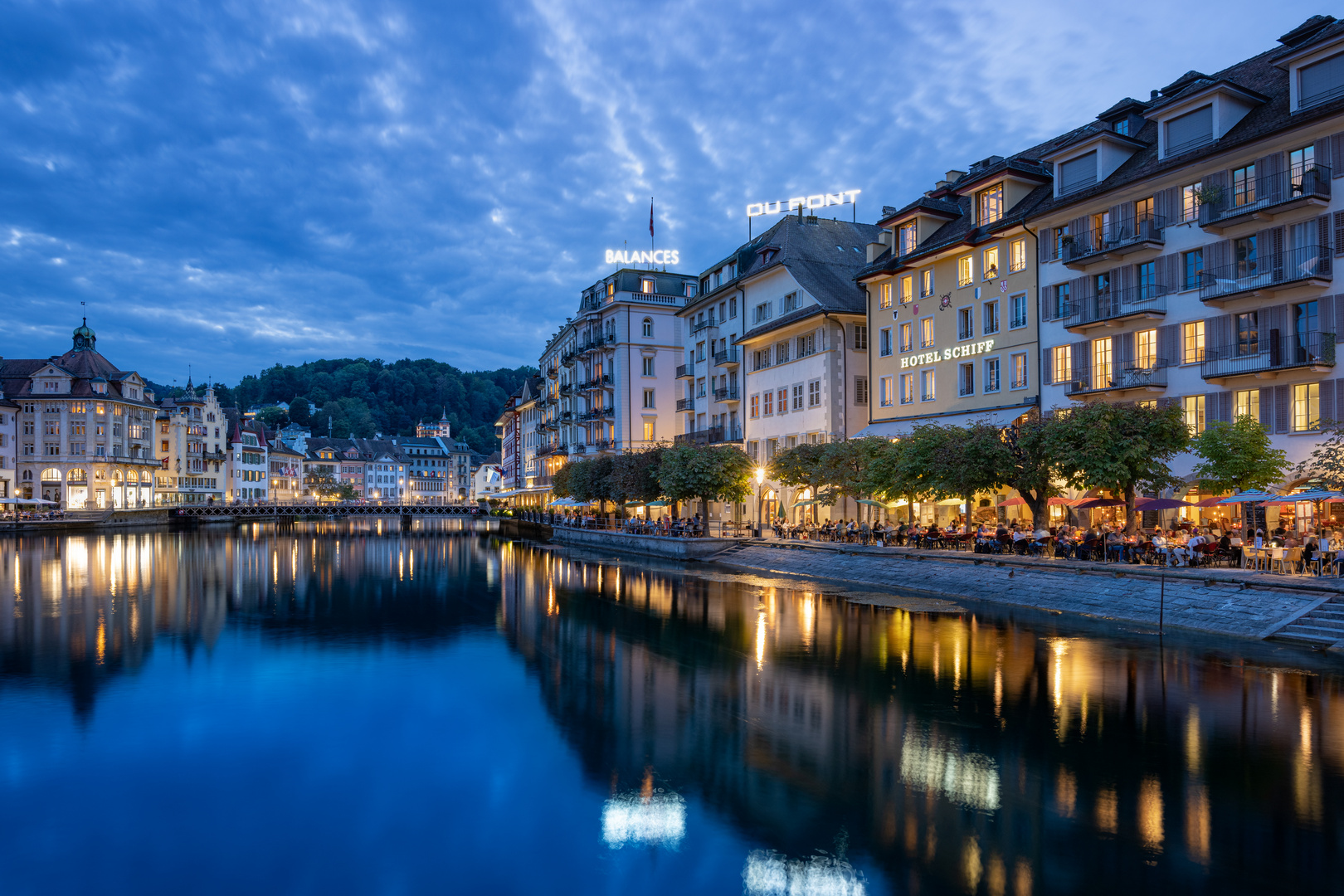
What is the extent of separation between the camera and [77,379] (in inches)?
4326

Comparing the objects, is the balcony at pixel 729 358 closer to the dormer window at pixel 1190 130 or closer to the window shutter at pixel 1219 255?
the dormer window at pixel 1190 130

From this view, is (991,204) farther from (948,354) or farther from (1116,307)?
(1116,307)

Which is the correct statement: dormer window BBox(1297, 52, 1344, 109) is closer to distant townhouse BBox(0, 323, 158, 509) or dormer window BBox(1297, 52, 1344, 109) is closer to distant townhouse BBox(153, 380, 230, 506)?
distant townhouse BBox(0, 323, 158, 509)

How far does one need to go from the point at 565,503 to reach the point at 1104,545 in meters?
52.4

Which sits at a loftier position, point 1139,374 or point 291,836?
point 1139,374

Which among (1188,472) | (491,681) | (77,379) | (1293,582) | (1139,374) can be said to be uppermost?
(77,379)

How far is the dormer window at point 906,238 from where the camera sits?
49000mm

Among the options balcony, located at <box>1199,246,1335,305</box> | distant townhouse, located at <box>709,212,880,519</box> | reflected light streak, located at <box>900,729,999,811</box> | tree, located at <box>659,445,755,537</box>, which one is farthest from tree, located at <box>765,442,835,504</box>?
reflected light streak, located at <box>900,729,999,811</box>

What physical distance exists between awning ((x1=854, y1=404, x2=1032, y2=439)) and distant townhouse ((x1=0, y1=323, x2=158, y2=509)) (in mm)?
102352

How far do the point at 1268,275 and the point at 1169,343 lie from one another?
465 cm

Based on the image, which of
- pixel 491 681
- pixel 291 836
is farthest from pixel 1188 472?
pixel 291 836

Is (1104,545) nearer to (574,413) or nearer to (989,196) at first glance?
(989,196)

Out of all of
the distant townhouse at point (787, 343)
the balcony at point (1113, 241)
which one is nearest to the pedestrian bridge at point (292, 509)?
the distant townhouse at point (787, 343)

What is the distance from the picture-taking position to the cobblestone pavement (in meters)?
22.1
